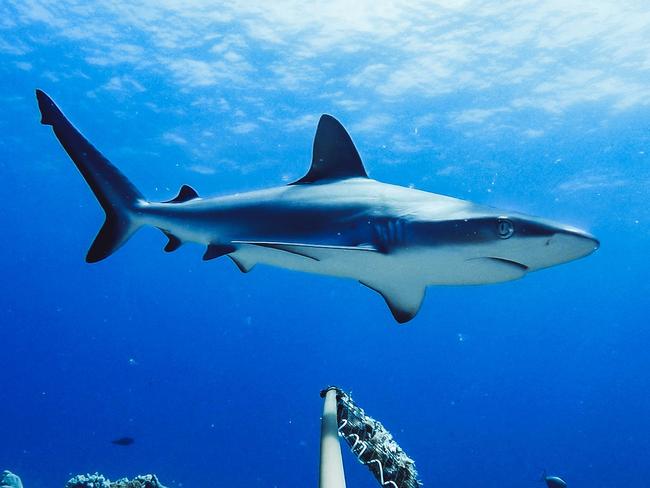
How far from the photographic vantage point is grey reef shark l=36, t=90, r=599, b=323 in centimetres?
324

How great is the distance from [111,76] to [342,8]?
1043 centimetres

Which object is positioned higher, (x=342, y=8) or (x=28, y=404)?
(x=28, y=404)

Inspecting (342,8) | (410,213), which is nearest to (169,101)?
(342,8)

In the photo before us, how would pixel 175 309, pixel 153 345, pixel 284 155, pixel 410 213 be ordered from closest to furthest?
pixel 410 213
pixel 284 155
pixel 175 309
pixel 153 345

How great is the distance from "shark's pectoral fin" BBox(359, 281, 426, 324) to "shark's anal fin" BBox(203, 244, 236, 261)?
4.09ft

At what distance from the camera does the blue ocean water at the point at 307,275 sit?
62.1 feet

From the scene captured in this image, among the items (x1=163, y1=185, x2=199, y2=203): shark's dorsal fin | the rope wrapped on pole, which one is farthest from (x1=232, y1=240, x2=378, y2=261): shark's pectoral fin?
(x1=163, y1=185, x2=199, y2=203): shark's dorsal fin

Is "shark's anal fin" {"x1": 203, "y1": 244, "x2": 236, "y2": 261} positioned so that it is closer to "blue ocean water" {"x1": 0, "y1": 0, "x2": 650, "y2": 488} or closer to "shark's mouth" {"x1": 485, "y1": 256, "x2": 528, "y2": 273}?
"shark's mouth" {"x1": 485, "y1": 256, "x2": 528, "y2": 273}

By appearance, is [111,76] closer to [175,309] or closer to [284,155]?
[284,155]

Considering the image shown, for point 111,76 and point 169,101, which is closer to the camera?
point 111,76

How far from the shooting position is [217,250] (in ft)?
15.4

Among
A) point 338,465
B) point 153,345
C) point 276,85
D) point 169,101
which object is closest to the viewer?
point 338,465

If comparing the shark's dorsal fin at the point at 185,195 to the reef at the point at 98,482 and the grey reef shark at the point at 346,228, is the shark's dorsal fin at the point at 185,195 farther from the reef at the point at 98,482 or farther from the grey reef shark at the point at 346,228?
the reef at the point at 98,482

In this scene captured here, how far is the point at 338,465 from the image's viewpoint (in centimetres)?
122
